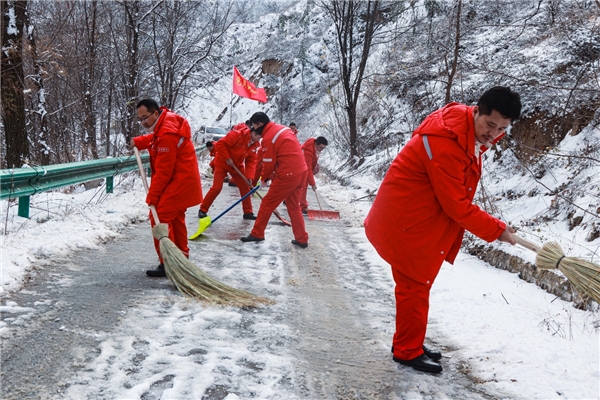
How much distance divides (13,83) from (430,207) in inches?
338

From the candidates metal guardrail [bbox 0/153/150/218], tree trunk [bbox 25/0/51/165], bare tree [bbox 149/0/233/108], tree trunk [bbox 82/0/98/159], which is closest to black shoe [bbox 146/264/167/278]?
metal guardrail [bbox 0/153/150/218]

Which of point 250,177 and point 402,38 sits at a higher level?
point 402,38

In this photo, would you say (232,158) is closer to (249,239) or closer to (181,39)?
(249,239)

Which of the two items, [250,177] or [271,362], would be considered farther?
[250,177]

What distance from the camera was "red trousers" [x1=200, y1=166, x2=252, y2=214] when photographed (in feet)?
27.9

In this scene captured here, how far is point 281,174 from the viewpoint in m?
6.72

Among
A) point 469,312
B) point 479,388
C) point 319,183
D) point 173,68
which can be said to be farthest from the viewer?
point 319,183

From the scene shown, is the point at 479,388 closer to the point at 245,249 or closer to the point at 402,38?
the point at 245,249

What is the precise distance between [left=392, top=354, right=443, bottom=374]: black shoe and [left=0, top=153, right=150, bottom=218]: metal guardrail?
448 cm

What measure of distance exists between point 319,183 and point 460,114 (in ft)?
50.1

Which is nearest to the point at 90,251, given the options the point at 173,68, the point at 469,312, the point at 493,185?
the point at 469,312

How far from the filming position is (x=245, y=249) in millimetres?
6184

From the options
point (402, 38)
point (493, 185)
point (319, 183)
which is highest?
point (402, 38)

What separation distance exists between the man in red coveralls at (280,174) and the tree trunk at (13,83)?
4705 mm
